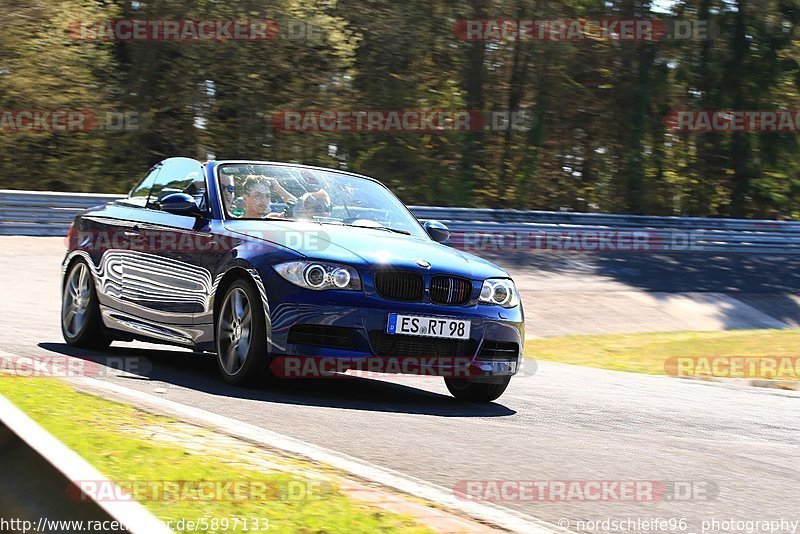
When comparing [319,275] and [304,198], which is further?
[304,198]

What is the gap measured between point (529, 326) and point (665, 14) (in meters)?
19.4

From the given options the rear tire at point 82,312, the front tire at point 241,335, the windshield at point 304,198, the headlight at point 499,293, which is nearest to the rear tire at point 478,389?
the headlight at point 499,293

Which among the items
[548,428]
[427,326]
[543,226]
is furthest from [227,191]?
[543,226]

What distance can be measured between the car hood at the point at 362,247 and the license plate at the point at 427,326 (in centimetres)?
31

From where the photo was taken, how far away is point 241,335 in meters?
7.96

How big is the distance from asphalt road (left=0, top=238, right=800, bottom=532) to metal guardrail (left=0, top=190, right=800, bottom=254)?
916 centimetres

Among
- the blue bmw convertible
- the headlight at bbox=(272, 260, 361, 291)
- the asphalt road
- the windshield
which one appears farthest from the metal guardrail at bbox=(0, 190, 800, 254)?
the headlight at bbox=(272, 260, 361, 291)

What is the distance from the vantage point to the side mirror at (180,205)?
861 cm

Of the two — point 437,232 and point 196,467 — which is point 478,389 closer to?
point 437,232

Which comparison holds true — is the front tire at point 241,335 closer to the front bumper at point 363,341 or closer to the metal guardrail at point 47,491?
the front bumper at point 363,341

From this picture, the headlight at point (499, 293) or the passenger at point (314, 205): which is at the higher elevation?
the passenger at point (314, 205)

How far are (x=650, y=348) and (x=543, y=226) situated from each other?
362 inches

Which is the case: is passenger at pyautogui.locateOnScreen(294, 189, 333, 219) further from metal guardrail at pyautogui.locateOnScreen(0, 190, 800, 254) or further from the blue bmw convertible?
metal guardrail at pyautogui.locateOnScreen(0, 190, 800, 254)

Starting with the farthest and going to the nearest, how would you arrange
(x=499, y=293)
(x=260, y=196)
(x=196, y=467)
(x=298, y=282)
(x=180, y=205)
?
(x=260, y=196)
(x=180, y=205)
(x=499, y=293)
(x=298, y=282)
(x=196, y=467)
